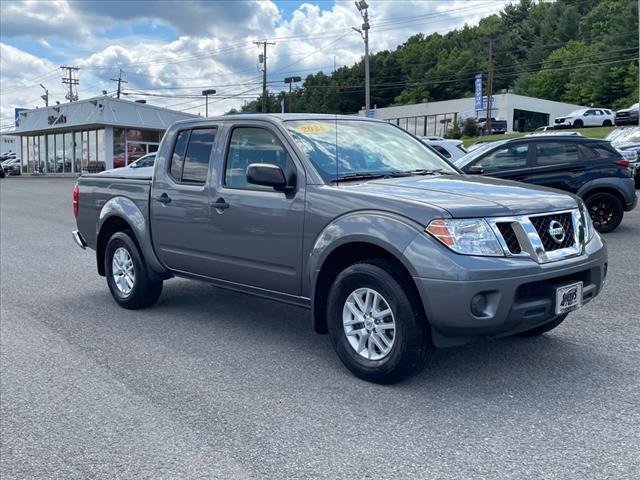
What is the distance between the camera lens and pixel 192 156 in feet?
19.3

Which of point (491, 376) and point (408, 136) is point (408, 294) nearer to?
point (491, 376)

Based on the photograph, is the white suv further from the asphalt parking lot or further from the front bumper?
Answer: the front bumper

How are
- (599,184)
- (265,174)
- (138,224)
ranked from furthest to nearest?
(599,184) → (138,224) → (265,174)

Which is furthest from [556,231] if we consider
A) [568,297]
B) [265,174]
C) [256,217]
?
[256,217]

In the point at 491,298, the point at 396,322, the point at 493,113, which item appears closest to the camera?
the point at 491,298

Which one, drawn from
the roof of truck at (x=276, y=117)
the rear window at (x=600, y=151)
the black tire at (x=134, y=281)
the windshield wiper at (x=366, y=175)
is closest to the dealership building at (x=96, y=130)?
the rear window at (x=600, y=151)

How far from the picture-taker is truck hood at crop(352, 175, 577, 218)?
3.99m

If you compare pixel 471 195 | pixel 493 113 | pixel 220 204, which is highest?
pixel 493 113

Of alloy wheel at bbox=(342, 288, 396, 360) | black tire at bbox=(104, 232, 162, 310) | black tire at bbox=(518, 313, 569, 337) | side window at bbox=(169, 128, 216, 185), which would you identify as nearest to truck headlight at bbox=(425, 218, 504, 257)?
alloy wheel at bbox=(342, 288, 396, 360)

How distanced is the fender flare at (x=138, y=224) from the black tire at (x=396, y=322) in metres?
2.44

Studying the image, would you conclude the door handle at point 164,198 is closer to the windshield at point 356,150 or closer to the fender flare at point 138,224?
the fender flare at point 138,224

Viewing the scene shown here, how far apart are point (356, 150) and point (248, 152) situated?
3.02 feet

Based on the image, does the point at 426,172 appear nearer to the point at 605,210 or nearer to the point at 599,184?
the point at 599,184

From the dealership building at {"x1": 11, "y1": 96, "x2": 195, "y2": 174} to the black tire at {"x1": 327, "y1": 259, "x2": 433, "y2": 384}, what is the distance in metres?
39.2
